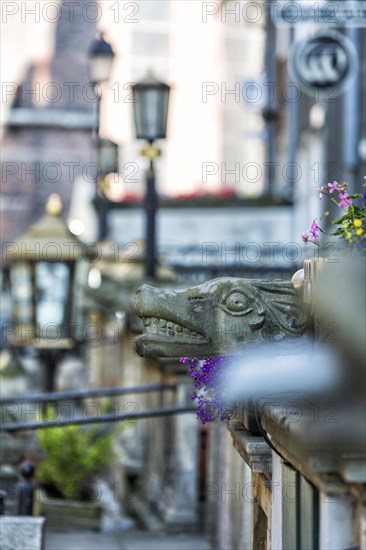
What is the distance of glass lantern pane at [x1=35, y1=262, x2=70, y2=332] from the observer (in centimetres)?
1255

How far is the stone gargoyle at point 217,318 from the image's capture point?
5.25 meters

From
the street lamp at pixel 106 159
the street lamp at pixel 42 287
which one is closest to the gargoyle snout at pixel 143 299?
the street lamp at pixel 42 287

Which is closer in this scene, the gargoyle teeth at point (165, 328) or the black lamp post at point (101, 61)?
the gargoyle teeth at point (165, 328)

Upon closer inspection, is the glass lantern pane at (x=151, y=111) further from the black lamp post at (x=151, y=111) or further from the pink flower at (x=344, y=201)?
the pink flower at (x=344, y=201)

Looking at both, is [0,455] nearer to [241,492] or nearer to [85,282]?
[85,282]

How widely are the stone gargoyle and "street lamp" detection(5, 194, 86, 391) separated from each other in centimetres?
719

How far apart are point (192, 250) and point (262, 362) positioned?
15133mm

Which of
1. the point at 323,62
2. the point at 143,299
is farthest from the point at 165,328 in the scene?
the point at 323,62

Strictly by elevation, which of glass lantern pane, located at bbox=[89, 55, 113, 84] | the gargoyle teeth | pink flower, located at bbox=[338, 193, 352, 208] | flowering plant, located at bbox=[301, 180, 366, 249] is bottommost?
the gargoyle teeth

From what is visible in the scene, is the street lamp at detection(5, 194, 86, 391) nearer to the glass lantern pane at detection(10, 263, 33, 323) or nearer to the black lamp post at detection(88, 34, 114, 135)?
the glass lantern pane at detection(10, 263, 33, 323)

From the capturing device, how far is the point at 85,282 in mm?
13133

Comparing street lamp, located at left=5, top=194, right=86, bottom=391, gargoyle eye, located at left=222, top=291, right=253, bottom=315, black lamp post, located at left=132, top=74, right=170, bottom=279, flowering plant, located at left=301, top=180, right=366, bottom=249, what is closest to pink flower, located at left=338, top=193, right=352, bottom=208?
flowering plant, located at left=301, top=180, right=366, bottom=249

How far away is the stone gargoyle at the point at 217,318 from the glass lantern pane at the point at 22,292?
737 cm

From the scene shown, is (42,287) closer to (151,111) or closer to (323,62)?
(151,111)
